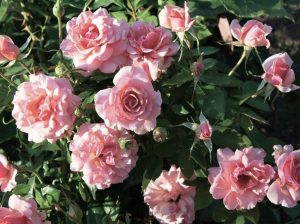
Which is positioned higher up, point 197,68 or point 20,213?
point 197,68

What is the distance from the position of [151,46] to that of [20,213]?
0.46 meters

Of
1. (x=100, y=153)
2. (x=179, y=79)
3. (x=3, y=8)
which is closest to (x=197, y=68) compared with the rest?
(x=179, y=79)

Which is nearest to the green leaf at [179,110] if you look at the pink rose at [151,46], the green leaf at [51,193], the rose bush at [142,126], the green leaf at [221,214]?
the rose bush at [142,126]

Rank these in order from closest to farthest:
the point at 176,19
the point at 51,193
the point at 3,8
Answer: the point at 176,19 < the point at 51,193 < the point at 3,8

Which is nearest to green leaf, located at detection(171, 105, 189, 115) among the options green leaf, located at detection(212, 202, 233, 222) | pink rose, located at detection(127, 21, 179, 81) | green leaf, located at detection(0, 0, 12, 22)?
pink rose, located at detection(127, 21, 179, 81)

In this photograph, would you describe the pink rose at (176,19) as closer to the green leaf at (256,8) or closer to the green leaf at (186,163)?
the green leaf at (186,163)

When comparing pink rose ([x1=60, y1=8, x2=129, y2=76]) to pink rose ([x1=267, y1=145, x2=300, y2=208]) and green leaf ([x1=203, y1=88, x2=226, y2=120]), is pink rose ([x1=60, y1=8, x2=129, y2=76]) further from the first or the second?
pink rose ([x1=267, y1=145, x2=300, y2=208])

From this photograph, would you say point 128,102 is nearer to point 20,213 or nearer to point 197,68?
point 197,68

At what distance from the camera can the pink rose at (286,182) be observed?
1284 mm

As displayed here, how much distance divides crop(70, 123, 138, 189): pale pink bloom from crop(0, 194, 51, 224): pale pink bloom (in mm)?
124

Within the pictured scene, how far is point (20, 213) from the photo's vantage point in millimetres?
1288

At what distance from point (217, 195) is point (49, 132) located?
38 centimetres

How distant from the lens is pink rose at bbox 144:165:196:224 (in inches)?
56.6

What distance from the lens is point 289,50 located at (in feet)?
9.09
